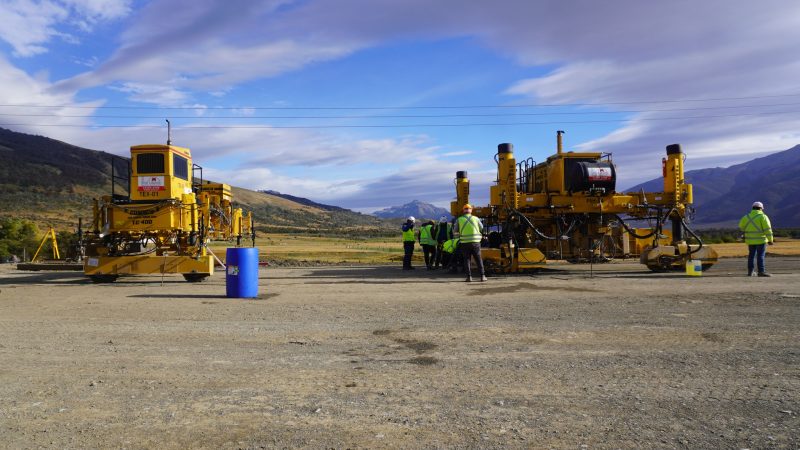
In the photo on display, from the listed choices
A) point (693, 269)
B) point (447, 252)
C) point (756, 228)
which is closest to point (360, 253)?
point (447, 252)

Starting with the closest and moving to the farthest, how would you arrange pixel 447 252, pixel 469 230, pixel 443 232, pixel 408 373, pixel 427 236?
pixel 408 373 → pixel 469 230 → pixel 447 252 → pixel 443 232 → pixel 427 236

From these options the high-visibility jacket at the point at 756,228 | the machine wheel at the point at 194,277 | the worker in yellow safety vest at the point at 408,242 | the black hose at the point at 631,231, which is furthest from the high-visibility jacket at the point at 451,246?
the high-visibility jacket at the point at 756,228

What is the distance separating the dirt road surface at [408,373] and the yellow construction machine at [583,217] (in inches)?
230

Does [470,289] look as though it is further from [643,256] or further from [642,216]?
[642,216]

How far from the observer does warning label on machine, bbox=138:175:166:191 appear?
15.0 meters

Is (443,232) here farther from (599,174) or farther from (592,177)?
(599,174)

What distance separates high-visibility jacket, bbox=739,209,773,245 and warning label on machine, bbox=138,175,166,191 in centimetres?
1548

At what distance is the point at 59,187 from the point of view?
73812mm

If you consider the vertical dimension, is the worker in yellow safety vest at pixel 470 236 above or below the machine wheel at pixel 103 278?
above

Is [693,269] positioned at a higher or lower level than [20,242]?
lower

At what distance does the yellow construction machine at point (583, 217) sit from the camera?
52.2ft

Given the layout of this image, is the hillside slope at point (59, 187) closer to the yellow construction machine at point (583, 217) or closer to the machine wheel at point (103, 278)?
the machine wheel at point (103, 278)

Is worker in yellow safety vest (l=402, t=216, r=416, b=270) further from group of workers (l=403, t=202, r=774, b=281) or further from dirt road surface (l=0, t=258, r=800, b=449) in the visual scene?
dirt road surface (l=0, t=258, r=800, b=449)

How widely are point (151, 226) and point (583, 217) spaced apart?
12.5m
